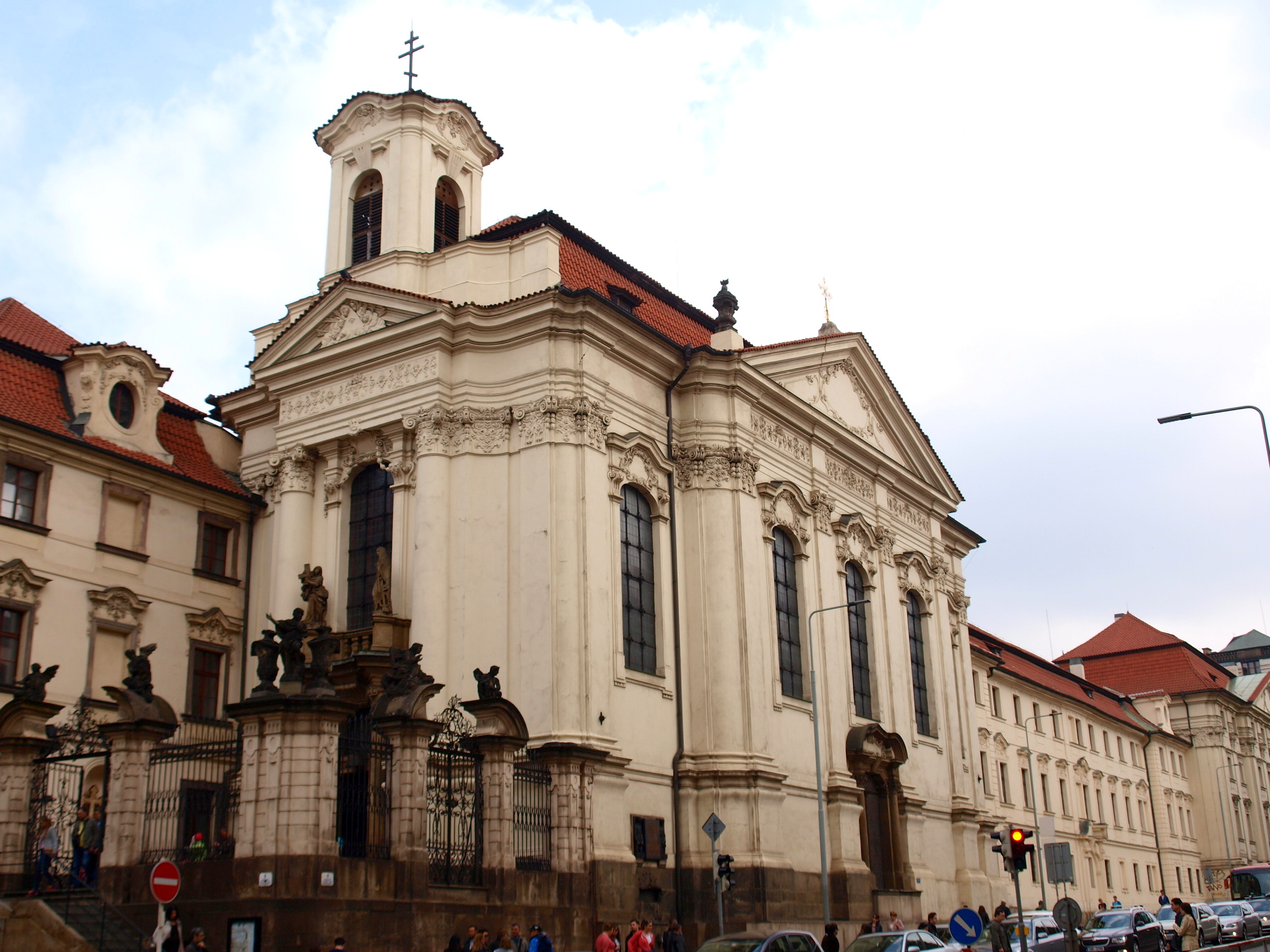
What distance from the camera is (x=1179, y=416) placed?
77.5 feet

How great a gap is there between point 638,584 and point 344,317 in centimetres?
921

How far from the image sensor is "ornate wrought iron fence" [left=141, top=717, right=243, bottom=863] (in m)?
19.0

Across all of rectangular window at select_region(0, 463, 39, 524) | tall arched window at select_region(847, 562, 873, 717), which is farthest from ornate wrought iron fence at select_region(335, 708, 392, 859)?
tall arched window at select_region(847, 562, 873, 717)

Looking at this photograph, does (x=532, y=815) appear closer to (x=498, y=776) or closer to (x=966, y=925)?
(x=498, y=776)

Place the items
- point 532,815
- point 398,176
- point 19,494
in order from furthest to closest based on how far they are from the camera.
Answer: point 398,176 → point 19,494 → point 532,815

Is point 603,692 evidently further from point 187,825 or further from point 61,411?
point 61,411

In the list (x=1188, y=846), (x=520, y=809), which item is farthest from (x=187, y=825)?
(x=1188, y=846)

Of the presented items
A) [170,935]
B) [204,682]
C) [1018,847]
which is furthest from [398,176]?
[1018,847]

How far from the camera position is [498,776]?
21547 millimetres

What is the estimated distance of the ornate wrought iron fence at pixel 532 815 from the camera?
73.4 ft

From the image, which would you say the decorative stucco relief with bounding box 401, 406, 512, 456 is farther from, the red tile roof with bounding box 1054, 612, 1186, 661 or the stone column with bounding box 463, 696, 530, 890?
the red tile roof with bounding box 1054, 612, 1186, 661

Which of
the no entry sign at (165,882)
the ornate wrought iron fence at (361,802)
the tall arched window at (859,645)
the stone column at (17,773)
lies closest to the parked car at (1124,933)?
the tall arched window at (859,645)

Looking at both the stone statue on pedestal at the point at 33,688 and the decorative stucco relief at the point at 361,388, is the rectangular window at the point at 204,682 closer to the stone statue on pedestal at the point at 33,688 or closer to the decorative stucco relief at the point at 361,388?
the decorative stucco relief at the point at 361,388

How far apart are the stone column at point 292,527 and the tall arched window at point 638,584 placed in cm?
727
